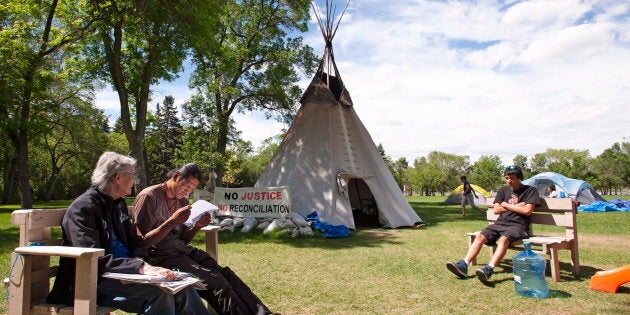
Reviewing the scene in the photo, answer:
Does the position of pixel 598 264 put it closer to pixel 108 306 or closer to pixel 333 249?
pixel 333 249

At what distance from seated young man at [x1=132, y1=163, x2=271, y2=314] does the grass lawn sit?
3.08ft

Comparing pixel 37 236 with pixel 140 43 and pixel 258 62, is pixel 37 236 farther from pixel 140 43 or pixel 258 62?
pixel 258 62

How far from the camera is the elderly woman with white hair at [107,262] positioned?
7.31ft

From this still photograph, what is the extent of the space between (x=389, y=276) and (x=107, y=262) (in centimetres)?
375

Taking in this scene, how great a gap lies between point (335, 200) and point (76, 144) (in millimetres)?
24918

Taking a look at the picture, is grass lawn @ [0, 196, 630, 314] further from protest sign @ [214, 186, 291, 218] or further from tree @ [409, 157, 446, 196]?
tree @ [409, 157, 446, 196]

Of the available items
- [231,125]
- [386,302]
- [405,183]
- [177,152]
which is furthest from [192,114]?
[405,183]

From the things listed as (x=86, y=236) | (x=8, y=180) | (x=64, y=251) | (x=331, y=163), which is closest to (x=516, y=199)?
(x=86, y=236)

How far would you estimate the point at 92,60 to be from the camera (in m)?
12.8

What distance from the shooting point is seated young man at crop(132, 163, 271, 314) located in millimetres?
2848

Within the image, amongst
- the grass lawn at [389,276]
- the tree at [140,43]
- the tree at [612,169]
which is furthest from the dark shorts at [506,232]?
the tree at [612,169]

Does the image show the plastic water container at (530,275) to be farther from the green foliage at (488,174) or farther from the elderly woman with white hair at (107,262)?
the green foliage at (488,174)

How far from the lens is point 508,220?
5113mm

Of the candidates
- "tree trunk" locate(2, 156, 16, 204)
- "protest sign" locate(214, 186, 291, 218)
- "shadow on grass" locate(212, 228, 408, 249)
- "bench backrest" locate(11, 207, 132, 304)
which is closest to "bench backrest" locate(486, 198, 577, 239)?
"shadow on grass" locate(212, 228, 408, 249)
